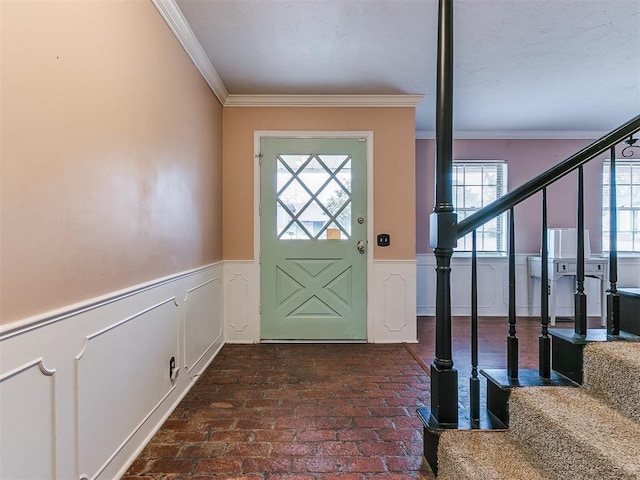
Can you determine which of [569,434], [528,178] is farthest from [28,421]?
[528,178]

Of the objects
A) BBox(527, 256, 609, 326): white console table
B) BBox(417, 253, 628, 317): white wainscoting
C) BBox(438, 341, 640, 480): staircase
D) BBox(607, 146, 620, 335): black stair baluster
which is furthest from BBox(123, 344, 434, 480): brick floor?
BBox(527, 256, 609, 326): white console table

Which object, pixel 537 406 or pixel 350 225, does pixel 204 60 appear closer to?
pixel 350 225

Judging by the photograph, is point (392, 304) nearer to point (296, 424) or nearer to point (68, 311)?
point (296, 424)

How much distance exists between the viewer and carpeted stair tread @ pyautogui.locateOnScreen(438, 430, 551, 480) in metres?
1.16

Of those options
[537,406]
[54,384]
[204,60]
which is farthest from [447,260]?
[204,60]

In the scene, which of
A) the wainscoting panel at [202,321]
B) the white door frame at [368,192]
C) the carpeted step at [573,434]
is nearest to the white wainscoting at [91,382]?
the wainscoting panel at [202,321]

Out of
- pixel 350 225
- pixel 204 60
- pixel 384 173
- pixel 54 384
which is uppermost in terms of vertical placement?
pixel 204 60

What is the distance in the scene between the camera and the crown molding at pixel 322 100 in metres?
3.29

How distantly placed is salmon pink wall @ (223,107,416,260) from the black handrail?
6.17 ft

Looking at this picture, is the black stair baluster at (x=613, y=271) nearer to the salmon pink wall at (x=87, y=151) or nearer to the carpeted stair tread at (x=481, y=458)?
the carpeted stair tread at (x=481, y=458)

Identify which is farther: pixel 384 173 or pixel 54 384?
pixel 384 173

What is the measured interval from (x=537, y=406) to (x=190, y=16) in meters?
2.69

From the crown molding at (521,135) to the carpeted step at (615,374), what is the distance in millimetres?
3588

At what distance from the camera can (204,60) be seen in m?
2.56
